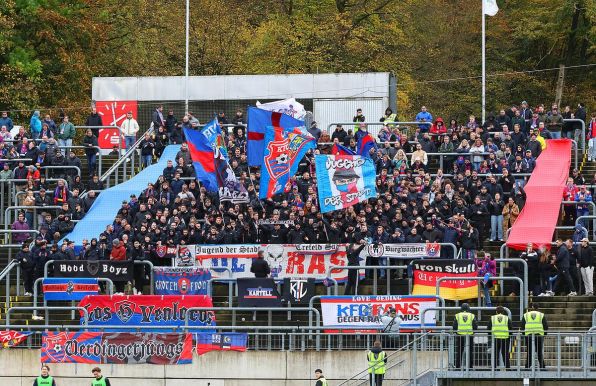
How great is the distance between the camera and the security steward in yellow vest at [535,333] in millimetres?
37875

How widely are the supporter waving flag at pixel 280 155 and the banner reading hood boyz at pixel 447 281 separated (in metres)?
5.14

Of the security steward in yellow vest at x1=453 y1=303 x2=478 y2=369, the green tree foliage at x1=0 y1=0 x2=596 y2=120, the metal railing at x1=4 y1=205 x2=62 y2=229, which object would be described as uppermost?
the green tree foliage at x1=0 y1=0 x2=596 y2=120

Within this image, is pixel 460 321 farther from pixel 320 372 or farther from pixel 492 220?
pixel 492 220

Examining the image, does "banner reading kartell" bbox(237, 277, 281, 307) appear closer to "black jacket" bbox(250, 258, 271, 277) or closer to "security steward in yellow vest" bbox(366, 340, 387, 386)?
"black jacket" bbox(250, 258, 271, 277)

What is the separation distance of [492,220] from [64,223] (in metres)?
11.2

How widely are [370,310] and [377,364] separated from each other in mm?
3502

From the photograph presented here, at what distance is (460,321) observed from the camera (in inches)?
1512

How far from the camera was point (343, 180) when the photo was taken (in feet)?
148

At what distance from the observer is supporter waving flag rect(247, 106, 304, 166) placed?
153ft

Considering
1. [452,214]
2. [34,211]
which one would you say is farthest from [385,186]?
[34,211]

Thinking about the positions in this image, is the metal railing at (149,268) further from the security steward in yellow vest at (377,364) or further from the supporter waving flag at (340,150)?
the security steward in yellow vest at (377,364)

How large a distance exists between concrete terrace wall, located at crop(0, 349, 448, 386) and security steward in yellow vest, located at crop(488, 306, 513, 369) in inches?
137

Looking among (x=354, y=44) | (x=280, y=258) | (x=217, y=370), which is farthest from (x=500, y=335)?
(x=354, y=44)

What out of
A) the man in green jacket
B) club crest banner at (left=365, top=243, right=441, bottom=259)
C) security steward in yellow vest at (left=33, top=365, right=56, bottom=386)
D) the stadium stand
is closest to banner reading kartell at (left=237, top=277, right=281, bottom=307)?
the stadium stand
